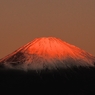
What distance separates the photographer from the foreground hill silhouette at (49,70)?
57500mm

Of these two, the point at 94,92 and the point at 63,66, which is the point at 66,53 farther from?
the point at 94,92

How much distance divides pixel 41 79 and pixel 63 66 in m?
7.83

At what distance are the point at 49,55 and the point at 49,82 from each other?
13681 millimetres

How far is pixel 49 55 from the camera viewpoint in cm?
7225

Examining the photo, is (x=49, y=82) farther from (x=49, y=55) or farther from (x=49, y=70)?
(x=49, y=55)

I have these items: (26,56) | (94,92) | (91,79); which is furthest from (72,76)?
(26,56)

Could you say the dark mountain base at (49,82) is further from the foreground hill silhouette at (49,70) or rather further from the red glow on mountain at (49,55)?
the red glow on mountain at (49,55)

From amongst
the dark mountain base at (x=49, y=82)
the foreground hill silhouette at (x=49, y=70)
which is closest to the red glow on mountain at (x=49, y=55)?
the foreground hill silhouette at (x=49, y=70)

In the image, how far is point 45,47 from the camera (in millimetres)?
76562

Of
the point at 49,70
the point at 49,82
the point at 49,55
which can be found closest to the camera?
the point at 49,82

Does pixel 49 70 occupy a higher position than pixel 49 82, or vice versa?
pixel 49 70

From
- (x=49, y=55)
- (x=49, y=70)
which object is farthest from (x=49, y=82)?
(x=49, y=55)

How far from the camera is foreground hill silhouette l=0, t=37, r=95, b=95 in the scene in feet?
189

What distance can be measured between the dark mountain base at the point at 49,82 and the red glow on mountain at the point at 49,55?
9.85 ft
